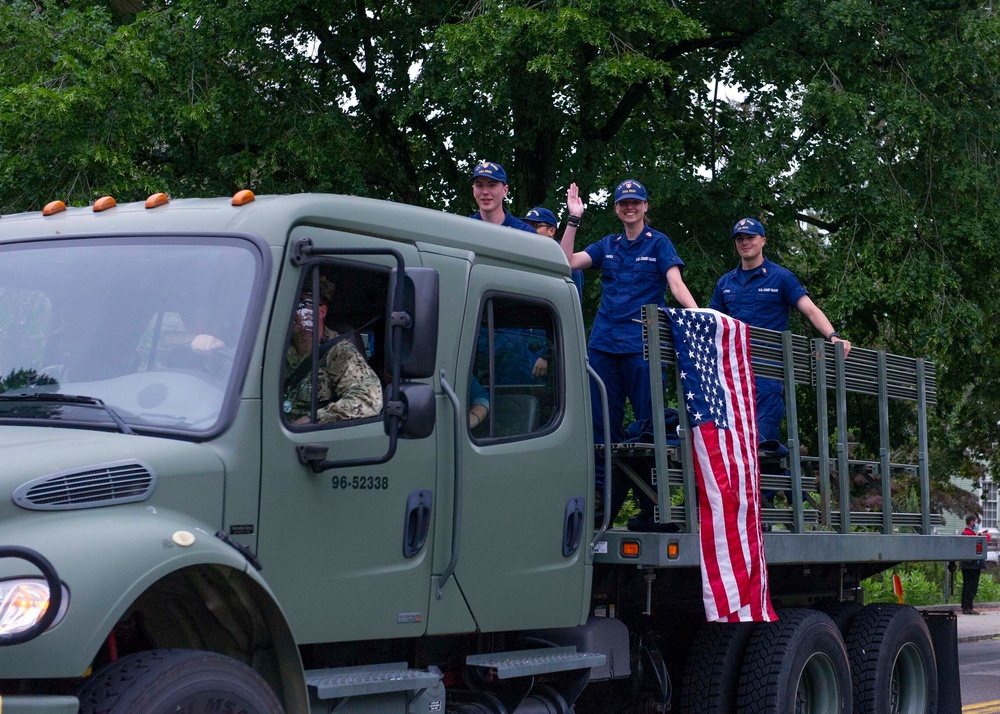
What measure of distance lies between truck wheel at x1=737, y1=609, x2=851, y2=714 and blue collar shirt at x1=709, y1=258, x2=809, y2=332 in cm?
182

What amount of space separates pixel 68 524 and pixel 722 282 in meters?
5.31

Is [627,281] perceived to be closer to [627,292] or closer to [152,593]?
[627,292]

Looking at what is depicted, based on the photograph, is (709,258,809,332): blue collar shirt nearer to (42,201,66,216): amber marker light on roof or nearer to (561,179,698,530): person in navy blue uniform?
(561,179,698,530): person in navy blue uniform

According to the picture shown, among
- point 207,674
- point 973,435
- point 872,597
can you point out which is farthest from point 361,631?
point 973,435

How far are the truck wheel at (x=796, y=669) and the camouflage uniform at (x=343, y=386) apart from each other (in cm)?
291

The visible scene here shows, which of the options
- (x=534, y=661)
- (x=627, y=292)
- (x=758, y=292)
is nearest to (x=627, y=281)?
(x=627, y=292)

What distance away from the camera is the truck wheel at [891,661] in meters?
7.83

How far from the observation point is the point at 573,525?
6.16 m

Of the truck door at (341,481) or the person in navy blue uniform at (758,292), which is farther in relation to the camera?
the person in navy blue uniform at (758,292)

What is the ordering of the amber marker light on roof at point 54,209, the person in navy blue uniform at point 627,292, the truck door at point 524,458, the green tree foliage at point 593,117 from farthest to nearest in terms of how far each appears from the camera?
the green tree foliage at point 593,117
the person in navy blue uniform at point 627,292
the truck door at point 524,458
the amber marker light on roof at point 54,209

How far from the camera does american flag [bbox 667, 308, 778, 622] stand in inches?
259

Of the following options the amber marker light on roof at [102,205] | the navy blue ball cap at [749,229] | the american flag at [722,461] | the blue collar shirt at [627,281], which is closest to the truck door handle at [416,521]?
the amber marker light on roof at [102,205]

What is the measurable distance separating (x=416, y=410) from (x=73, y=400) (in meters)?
1.11

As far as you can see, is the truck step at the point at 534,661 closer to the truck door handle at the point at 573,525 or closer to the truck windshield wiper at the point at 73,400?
the truck door handle at the point at 573,525
